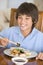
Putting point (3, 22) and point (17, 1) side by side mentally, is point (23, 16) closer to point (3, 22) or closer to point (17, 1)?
point (3, 22)

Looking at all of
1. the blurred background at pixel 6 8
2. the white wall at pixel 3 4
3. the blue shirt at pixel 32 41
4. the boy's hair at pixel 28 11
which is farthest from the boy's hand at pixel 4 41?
the white wall at pixel 3 4

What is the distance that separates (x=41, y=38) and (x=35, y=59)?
0.32m

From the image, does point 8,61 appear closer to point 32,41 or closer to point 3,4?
point 32,41

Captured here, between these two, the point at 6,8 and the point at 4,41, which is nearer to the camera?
the point at 4,41

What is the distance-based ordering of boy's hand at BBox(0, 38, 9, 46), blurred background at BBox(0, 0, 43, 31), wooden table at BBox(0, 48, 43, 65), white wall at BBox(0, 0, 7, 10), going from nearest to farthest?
wooden table at BBox(0, 48, 43, 65) < boy's hand at BBox(0, 38, 9, 46) < blurred background at BBox(0, 0, 43, 31) < white wall at BBox(0, 0, 7, 10)

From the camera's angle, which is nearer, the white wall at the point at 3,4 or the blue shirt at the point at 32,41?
the blue shirt at the point at 32,41

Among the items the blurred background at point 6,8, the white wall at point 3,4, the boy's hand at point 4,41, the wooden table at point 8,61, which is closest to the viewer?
the wooden table at point 8,61

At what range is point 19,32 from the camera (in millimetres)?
1584

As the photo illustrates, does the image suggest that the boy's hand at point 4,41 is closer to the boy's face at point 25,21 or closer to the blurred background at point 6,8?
the boy's face at point 25,21

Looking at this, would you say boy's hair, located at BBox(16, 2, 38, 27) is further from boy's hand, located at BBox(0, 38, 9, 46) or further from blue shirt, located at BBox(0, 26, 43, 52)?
boy's hand, located at BBox(0, 38, 9, 46)

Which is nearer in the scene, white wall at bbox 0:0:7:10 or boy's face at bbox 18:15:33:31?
boy's face at bbox 18:15:33:31

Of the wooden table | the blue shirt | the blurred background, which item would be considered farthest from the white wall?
the wooden table

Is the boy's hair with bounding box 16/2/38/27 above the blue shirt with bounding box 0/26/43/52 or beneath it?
above

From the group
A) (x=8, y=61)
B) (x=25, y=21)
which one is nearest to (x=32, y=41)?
(x=25, y=21)
